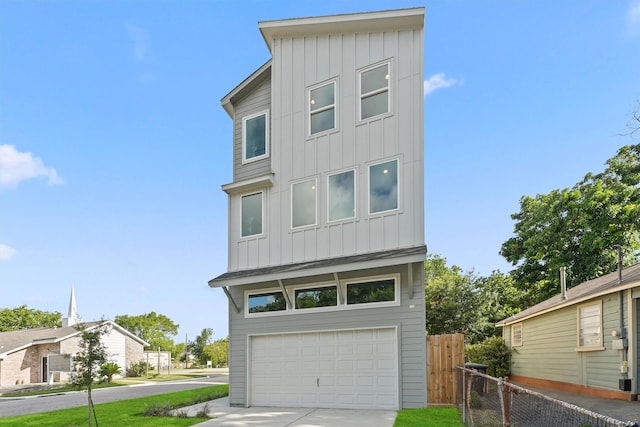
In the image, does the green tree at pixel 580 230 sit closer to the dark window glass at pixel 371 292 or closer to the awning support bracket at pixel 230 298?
the dark window glass at pixel 371 292

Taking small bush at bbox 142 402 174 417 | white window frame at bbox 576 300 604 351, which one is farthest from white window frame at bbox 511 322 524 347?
small bush at bbox 142 402 174 417

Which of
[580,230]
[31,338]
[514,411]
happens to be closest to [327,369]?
[514,411]

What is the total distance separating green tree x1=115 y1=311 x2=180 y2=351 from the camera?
181ft

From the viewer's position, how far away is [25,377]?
32125 millimetres

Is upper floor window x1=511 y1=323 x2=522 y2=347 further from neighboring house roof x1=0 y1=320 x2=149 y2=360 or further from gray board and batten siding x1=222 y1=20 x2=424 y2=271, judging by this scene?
neighboring house roof x1=0 y1=320 x2=149 y2=360

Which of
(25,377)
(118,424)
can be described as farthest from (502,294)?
(25,377)

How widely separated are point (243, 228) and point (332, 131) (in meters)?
3.82

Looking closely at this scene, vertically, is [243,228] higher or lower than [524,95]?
lower

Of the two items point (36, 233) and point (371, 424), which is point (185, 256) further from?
point (371, 424)

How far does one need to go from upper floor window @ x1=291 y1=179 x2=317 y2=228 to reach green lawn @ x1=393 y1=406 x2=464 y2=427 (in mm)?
5250

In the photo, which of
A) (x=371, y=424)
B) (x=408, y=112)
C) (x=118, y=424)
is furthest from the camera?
(x=408, y=112)

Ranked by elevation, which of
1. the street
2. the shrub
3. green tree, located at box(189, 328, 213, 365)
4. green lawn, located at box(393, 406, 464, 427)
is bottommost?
green tree, located at box(189, 328, 213, 365)

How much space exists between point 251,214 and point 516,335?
1321 cm

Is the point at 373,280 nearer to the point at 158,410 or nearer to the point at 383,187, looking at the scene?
the point at 383,187
